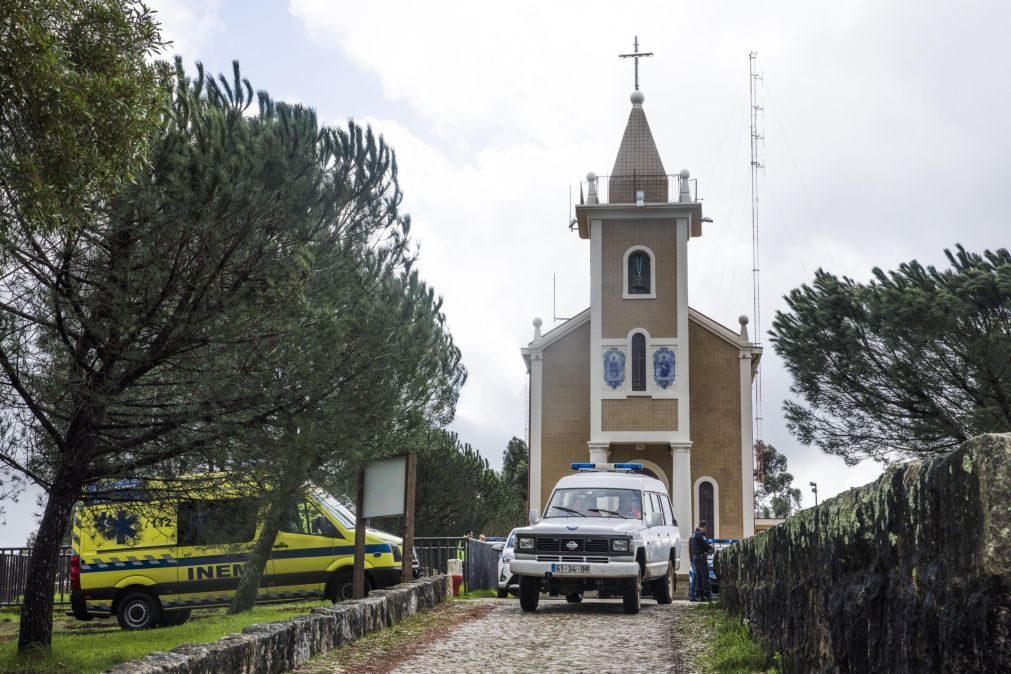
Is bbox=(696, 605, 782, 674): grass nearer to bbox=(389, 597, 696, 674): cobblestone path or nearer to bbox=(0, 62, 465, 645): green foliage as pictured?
bbox=(389, 597, 696, 674): cobblestone path

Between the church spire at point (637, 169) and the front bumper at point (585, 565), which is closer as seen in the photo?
the front bumper at point (585, 565)

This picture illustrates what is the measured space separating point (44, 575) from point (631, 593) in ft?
23.8

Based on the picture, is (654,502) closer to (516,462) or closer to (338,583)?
(338,583)

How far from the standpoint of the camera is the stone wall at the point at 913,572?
3.33m

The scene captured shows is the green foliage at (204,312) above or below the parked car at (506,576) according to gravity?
above

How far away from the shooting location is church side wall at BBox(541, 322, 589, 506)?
111 feet

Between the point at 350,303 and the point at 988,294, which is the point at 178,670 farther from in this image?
the point at 988,294

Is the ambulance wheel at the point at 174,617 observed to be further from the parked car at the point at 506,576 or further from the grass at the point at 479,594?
the parked car at the point at 506,576

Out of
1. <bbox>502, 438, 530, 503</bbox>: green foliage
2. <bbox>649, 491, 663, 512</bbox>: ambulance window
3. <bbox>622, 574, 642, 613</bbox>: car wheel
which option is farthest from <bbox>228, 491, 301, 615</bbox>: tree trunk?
<bbox>502, 438, 530, 503</bbox>: green foliage

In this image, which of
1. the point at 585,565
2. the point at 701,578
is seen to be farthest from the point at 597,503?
the point at 701,578

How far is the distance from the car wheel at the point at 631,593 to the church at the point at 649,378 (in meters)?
17.4

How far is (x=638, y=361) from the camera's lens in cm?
3312

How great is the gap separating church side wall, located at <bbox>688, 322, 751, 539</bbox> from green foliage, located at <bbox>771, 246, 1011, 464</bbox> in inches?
366

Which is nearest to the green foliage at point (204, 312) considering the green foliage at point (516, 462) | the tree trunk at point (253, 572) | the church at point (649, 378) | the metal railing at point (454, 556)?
the tree trunk at point (253, 572)
